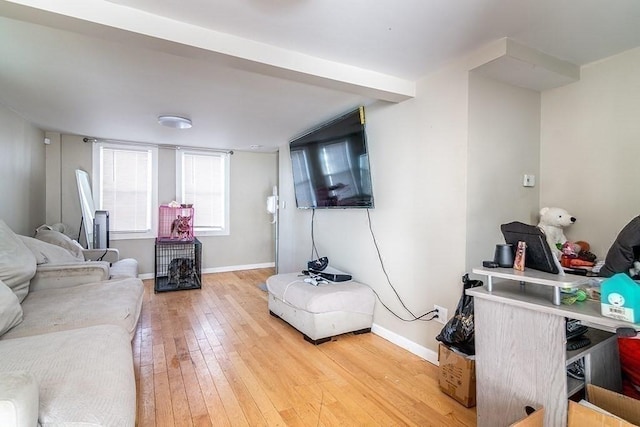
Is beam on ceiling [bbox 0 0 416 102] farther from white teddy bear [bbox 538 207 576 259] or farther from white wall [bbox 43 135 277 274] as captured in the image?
white wall [bbox 43 135 277 274]

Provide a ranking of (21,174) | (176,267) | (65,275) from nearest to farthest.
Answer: (65,275) < (21,174) < (176,267)

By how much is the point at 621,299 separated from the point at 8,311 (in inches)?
104

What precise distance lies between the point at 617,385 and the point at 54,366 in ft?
8.26

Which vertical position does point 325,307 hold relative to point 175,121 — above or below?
below

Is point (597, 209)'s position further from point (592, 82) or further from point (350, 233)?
point (350, 233)

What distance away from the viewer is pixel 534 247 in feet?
4.74

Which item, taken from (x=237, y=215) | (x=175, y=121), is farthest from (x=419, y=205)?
(x=237, y=215)

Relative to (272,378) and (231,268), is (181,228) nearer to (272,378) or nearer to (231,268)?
(231,268)

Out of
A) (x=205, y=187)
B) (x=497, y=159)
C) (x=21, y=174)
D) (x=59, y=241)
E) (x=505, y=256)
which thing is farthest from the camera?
(x=205, y=187)

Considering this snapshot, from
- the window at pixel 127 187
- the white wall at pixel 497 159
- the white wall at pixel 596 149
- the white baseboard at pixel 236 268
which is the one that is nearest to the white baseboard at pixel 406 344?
the white wall at pixel 497 159

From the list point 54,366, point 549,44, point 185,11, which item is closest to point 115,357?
point 54,366

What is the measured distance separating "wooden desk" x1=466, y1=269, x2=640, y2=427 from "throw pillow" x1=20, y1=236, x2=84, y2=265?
10.2ft

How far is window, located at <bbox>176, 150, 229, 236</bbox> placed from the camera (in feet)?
16.9

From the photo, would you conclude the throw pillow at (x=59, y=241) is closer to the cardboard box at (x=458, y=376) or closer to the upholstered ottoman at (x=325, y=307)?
the upholstered ottoman at (x=325, y=307)
